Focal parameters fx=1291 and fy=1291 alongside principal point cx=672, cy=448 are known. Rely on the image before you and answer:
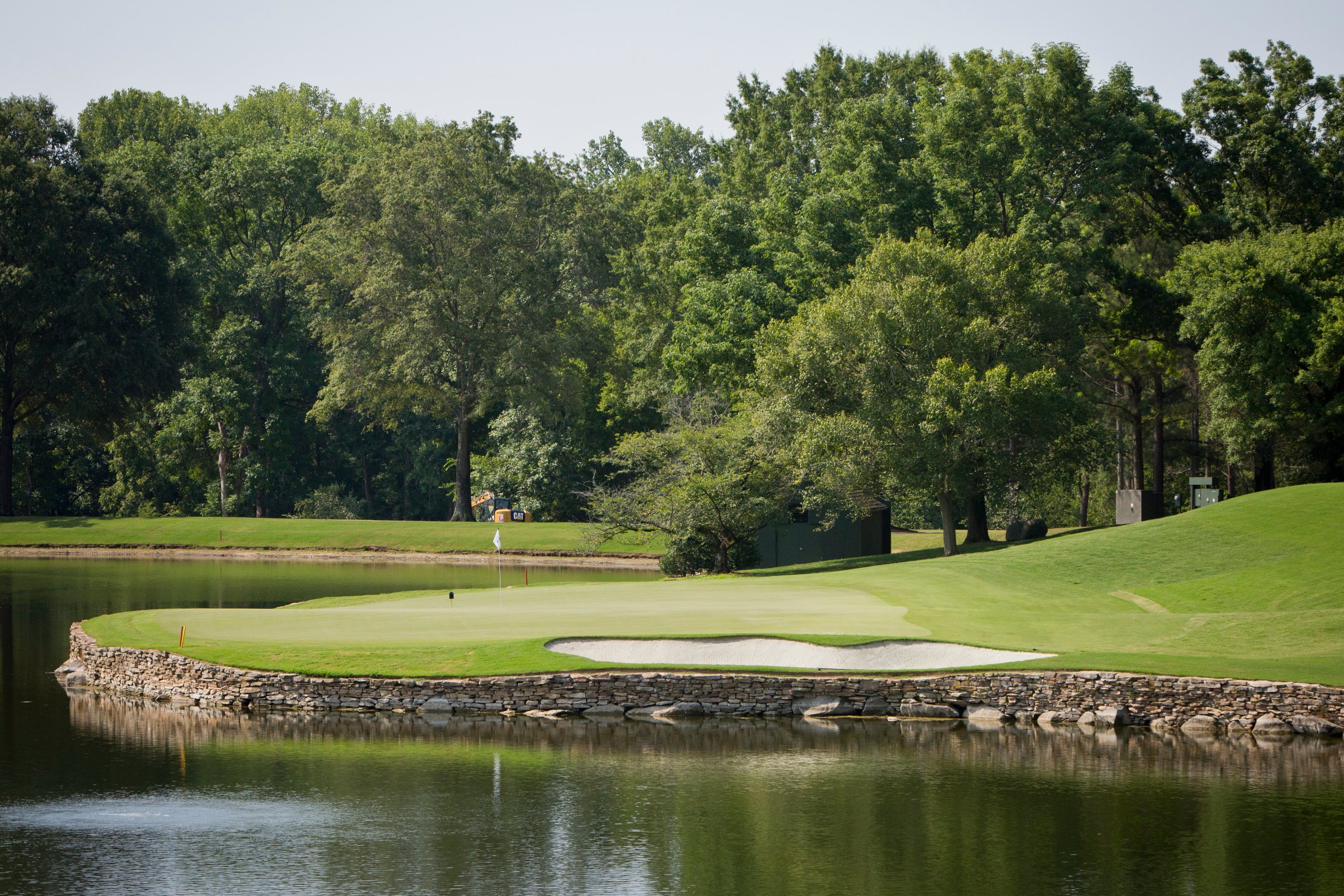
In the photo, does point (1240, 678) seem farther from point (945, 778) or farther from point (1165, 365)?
point (1165, 365)

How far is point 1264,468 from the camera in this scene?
49000 millimetres

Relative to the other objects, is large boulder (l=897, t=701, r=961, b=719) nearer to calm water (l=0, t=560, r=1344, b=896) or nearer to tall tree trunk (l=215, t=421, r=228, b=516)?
calm water (l=0, t=560, r=1344, b=896)

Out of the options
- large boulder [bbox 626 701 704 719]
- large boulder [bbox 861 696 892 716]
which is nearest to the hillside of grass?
large boulder [bbox 626 701 704 719]

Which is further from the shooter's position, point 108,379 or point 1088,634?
point 108,379

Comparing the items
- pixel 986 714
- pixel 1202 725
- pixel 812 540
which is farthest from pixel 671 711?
pixel 812 540

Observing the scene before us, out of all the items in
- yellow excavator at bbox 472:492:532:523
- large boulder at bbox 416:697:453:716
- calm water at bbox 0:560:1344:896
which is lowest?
calm water at bbox 0:560:1344:896

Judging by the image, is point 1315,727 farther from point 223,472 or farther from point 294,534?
point 223,472

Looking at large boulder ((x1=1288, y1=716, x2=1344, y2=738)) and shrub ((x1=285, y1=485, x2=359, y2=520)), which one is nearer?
large boulder ((x1=1288, y1=716, x2=1344, y2=738))

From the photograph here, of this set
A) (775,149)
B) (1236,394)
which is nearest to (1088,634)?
(1236,394)

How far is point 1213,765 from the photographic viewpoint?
62.0 feet

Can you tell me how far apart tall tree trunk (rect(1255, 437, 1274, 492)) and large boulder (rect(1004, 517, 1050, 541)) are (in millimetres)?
8568

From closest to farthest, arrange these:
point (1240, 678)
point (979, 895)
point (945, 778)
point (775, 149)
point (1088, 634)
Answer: point (979, 895) → point (945, 778) → point (1240, 678) → point (1088, 634) → point (775, 149)

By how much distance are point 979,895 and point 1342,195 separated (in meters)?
48.1

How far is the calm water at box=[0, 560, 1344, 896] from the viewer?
13.7 meters
